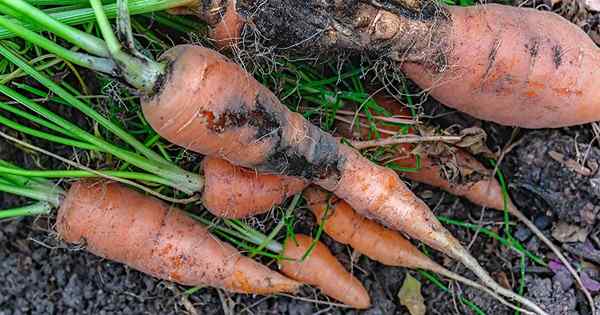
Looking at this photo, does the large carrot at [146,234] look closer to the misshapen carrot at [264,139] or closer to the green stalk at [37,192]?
the green stalk at [37,192]

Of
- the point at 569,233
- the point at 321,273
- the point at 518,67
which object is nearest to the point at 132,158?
the point at 321,273

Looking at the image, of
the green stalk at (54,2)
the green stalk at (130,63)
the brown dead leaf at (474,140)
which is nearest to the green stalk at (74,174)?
the green stalk at (130,63)

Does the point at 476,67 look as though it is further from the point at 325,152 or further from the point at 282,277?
the point at 282,277

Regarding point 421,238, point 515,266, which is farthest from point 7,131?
point 515,266

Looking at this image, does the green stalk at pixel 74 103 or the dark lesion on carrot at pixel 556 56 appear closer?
the green stalk at pixel 74 103

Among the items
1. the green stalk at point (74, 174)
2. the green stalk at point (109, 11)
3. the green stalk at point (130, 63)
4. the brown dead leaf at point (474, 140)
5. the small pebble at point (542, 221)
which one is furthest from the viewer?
the small pebble at point (542, 221)

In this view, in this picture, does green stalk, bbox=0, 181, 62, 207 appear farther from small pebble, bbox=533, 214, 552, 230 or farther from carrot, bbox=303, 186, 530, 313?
small pebble, bbox=533, 214, 552, 230

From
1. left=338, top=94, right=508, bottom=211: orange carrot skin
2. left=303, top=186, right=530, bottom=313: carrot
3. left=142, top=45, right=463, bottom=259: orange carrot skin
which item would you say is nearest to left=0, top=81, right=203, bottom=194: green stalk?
left=142, top=45, right=463, bottom=259: orange carrot skin
